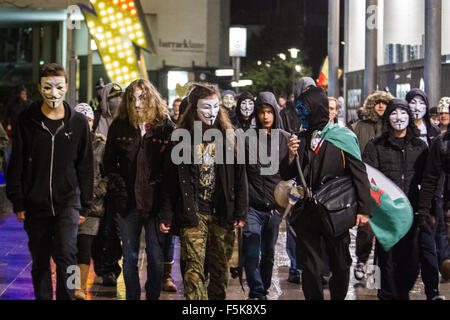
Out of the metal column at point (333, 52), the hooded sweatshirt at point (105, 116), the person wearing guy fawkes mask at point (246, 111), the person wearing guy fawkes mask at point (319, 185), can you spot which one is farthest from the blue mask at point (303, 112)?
the metal column at point (333, 52)

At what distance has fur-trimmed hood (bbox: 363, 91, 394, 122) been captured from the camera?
393 inches

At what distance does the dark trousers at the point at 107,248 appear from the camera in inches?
337

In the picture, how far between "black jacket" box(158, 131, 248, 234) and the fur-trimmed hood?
3723 mm

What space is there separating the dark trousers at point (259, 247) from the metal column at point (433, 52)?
6.40 meters

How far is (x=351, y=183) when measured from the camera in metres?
6.77

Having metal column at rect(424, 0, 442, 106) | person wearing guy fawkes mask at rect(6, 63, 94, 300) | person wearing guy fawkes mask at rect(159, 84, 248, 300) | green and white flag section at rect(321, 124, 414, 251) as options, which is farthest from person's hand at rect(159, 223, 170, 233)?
metal column at rect(424, 0, 442, 106)

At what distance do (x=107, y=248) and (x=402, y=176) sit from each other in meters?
3.10

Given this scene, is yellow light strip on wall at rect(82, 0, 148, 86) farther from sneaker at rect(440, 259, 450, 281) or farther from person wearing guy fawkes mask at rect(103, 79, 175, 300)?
sneaker at rect(440, 259, 450, 281)

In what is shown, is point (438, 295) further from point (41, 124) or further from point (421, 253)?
point (41, 124)

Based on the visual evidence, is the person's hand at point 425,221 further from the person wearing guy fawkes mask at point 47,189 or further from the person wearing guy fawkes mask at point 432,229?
the person wearing guy fawkes mask at point 47,189

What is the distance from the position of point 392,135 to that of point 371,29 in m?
12.2

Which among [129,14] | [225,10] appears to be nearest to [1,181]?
[129,14]

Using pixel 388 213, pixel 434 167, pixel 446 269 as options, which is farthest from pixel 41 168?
pixel 446 269

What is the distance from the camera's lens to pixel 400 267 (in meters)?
7.68
